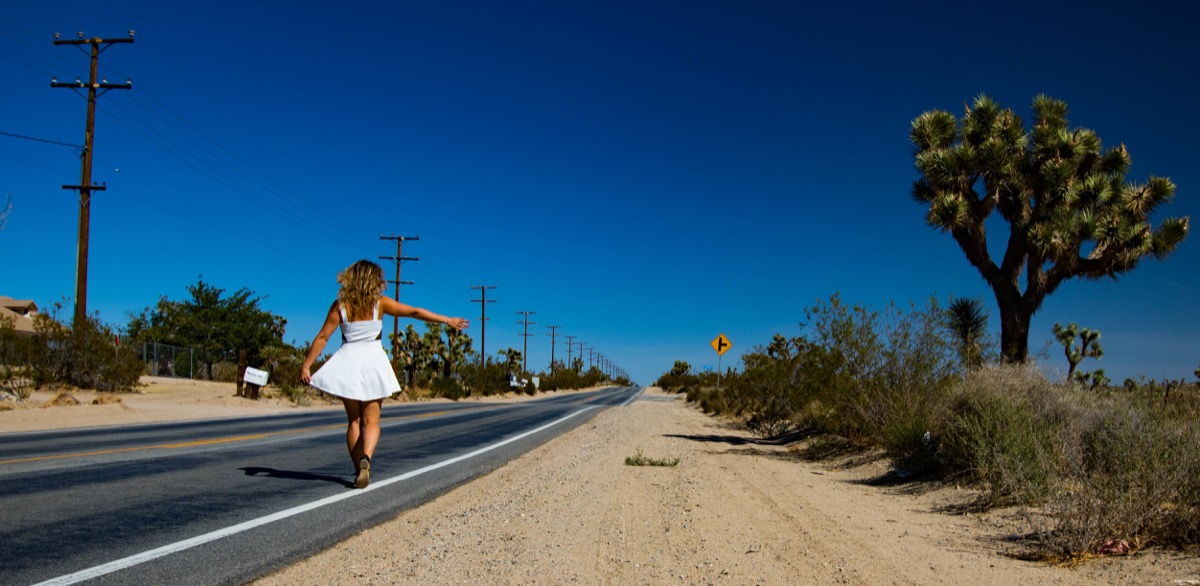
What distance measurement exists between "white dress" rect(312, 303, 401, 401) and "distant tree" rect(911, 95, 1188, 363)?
1876 cm

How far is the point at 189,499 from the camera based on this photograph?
6.67 meters

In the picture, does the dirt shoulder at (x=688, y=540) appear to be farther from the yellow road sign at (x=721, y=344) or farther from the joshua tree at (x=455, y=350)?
the joshua tree at (x=455, y=350)

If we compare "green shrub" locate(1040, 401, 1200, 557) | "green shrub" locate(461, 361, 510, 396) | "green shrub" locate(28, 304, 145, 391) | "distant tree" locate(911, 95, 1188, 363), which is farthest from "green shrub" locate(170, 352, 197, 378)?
"green shrub" locate(1040, 401, 1200, 557)

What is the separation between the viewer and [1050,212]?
21.9 m

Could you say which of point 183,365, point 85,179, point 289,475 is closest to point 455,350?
point 183,365

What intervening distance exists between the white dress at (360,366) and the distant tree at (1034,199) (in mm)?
18756

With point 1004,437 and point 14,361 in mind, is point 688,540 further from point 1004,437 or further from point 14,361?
point 14,361

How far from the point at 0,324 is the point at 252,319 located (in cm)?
4238

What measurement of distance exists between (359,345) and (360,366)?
0.19 m

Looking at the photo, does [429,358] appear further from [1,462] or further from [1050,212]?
[1,462]

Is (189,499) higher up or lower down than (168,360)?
lower down

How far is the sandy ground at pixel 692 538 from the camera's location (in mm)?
4723

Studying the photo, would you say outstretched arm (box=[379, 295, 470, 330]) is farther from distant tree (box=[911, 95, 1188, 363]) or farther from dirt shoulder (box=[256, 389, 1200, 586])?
distant tree (box=[911, 95, 1188, 363])

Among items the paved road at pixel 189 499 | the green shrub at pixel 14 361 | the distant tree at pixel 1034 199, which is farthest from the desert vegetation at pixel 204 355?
the distant tree at pixel 1034 199
